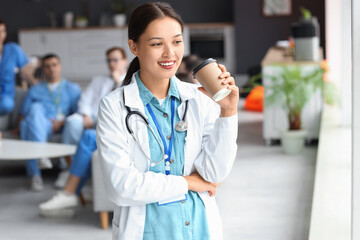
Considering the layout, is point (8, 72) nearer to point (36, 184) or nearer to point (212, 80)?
point (36, 184)

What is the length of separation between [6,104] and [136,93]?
4.46 meters

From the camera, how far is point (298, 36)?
6.80 metres

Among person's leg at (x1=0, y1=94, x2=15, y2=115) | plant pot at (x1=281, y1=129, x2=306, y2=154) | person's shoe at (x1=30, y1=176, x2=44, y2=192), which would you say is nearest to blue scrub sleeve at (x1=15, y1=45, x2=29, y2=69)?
person's leg at (x1=0, y1=94, x2=15, y2=115)

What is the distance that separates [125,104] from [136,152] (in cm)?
14

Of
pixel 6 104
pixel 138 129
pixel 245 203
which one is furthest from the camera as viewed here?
pixel 6 104

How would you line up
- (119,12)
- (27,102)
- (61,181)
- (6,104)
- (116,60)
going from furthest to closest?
(119,12) → (6,104) → (27,102) → (116,60) → (61,181)

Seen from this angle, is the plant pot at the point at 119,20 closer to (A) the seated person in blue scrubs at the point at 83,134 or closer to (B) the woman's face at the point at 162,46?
(A) the seated person in blue scrubs at the point at 83,134

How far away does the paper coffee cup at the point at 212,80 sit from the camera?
1698 millimetres

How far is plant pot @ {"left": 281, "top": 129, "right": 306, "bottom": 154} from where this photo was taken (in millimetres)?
6133

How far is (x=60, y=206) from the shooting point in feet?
14.9

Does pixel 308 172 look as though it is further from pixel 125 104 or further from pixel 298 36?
pixel 125 104

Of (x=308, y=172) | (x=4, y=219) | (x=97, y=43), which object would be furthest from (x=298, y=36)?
(x=97, y=43)

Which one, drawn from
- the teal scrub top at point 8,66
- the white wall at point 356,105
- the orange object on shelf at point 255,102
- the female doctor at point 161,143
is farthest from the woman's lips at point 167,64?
the orange object on shelf at point 255,102

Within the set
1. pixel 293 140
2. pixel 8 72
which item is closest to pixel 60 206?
pixel 8 72
